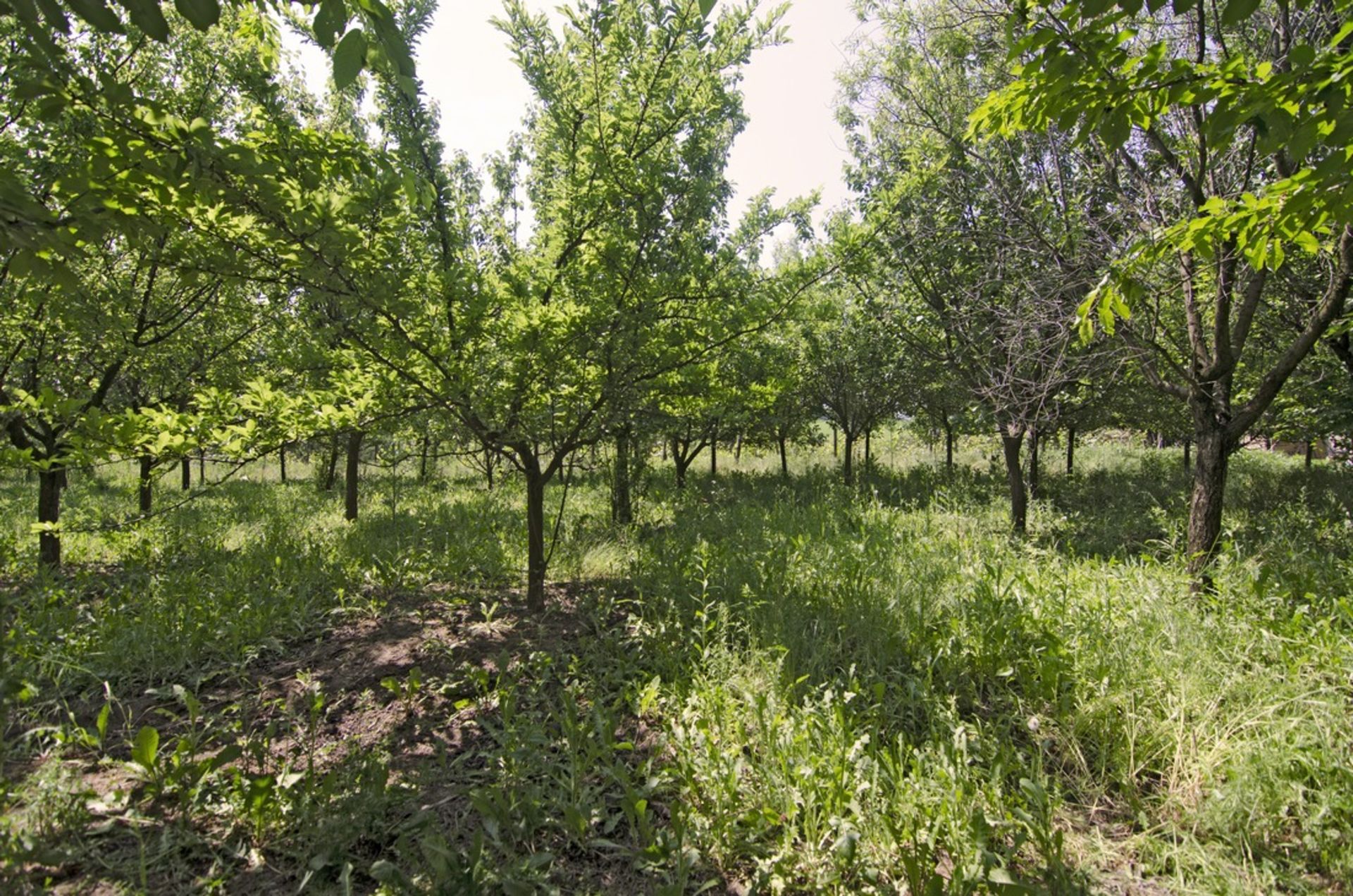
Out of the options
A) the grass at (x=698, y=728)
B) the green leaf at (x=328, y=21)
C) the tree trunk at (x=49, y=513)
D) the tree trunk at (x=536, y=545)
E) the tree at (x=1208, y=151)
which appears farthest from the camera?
the tree trunk at (x=49, y=513)

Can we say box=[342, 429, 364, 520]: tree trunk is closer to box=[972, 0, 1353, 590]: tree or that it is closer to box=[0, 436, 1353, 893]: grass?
box=[0, 436, 1353, 893]: grass

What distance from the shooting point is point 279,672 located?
3.91 metres

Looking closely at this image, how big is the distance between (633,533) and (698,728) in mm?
4716

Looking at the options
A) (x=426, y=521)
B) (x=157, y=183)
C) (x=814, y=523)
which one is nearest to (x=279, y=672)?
(x=157, y=183)

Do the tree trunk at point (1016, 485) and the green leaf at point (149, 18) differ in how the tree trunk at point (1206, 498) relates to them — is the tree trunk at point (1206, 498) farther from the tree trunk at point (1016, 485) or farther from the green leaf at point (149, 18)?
the green leaf at point (149, 18)

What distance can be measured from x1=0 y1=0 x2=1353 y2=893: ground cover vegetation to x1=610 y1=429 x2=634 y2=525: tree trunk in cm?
92

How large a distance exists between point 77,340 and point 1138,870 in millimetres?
8997

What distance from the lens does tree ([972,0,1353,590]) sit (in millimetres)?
2127

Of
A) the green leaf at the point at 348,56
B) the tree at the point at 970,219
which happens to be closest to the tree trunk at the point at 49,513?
the green leaf at the point at 348,56

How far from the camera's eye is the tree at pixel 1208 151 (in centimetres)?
213

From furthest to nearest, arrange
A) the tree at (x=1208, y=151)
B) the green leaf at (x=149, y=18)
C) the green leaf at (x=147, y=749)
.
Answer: the green leaf at (x=147, y=749)
the tree at (x=1208, y=151)
the green leaf at (x=149, y=18)

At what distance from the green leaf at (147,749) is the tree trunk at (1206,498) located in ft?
20.4

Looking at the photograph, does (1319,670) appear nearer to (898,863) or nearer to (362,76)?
(898,863)

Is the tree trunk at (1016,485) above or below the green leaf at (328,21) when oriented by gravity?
below
